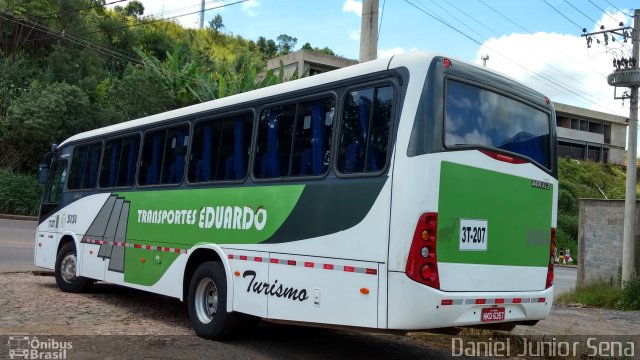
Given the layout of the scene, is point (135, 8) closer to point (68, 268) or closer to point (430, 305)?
point (68, 268)

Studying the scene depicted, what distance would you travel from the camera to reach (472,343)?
7.49 meters

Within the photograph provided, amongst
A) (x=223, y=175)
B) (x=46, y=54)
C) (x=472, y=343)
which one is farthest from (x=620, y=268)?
(x=46, y=54)

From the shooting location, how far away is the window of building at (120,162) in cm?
924

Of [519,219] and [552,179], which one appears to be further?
[552,179]

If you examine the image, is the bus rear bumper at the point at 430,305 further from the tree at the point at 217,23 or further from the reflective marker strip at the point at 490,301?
the tree at the point at 217,23

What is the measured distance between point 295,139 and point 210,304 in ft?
7.94

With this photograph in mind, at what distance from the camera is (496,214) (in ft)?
19.0

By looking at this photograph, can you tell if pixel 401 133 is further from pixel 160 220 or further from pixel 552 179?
pixel 160 220

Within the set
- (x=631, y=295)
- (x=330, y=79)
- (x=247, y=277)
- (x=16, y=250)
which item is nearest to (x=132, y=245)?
(x=247, y=277)

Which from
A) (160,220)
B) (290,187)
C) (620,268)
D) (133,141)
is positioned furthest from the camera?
(620,268)

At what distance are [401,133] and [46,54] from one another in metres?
36.0

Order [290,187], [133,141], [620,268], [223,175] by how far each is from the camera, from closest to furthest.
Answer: [290,187]
[223,175]
[133,141]
[620,268]

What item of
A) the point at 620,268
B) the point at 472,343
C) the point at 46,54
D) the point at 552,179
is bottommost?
the point at 472,343

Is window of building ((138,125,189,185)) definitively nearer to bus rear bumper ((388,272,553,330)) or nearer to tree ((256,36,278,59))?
bus rear bumper ((388,272,553,330))
